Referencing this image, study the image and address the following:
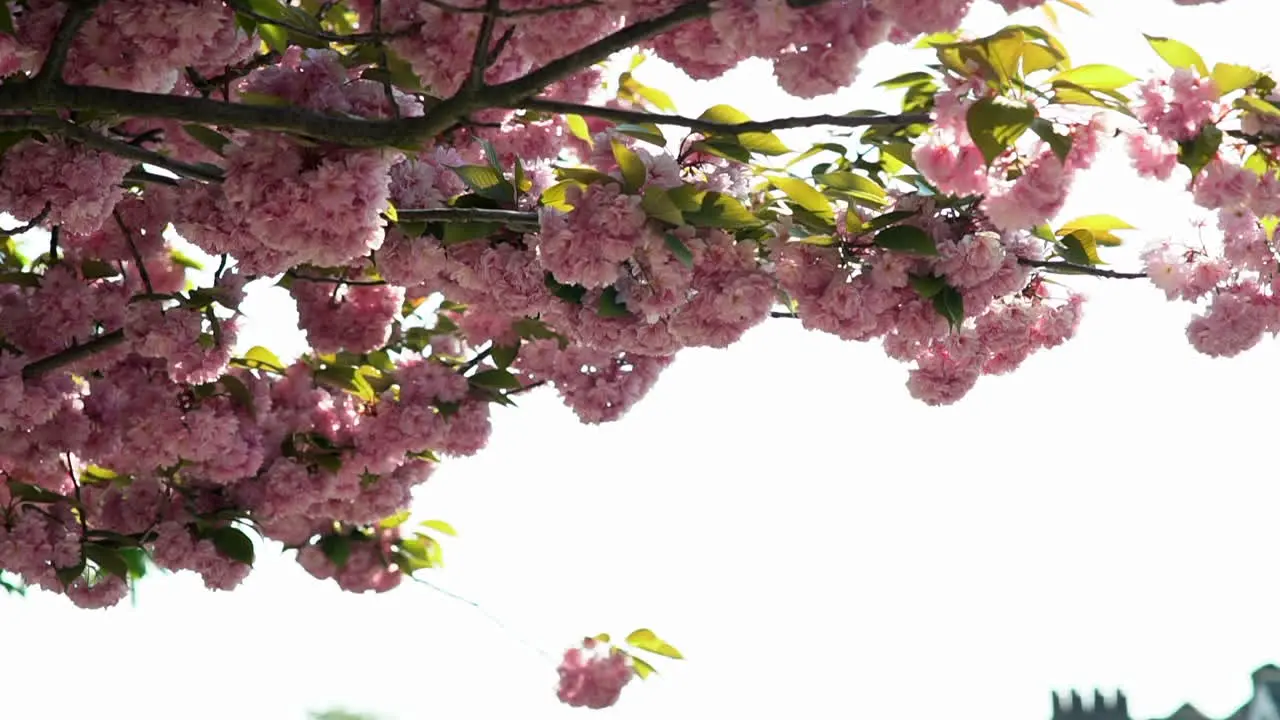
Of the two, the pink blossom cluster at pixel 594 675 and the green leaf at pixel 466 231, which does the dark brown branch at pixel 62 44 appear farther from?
the pink blossom cluster at pixel 594 675

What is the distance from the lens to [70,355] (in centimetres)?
374

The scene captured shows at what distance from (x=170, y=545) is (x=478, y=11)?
108 inches

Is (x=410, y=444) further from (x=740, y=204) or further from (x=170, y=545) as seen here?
(x=740, y=204)

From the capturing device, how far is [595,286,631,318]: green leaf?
3094 millimetres

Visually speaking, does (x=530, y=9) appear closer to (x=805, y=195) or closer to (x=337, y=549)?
(x=805, y=195)

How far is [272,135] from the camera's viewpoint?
2555mm

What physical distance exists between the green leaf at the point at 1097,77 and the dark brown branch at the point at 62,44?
Result: 1.51 metres

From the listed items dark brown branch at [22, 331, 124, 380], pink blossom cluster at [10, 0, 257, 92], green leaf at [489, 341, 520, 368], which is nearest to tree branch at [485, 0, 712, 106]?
pink blossom cluster at [10, 0, 257, 92]

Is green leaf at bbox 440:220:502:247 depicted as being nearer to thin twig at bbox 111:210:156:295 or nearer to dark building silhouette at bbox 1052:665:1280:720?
thin twig at bbox 111:210:156:295

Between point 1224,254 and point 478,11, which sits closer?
point 478,11

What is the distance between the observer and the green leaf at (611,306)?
3094 millimetres

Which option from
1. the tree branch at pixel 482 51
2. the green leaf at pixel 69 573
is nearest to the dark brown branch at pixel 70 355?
the green leaf at pixel 69 573

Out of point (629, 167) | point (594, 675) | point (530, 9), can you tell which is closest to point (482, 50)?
point (530, 9)

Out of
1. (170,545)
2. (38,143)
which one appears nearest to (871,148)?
(38,143)
